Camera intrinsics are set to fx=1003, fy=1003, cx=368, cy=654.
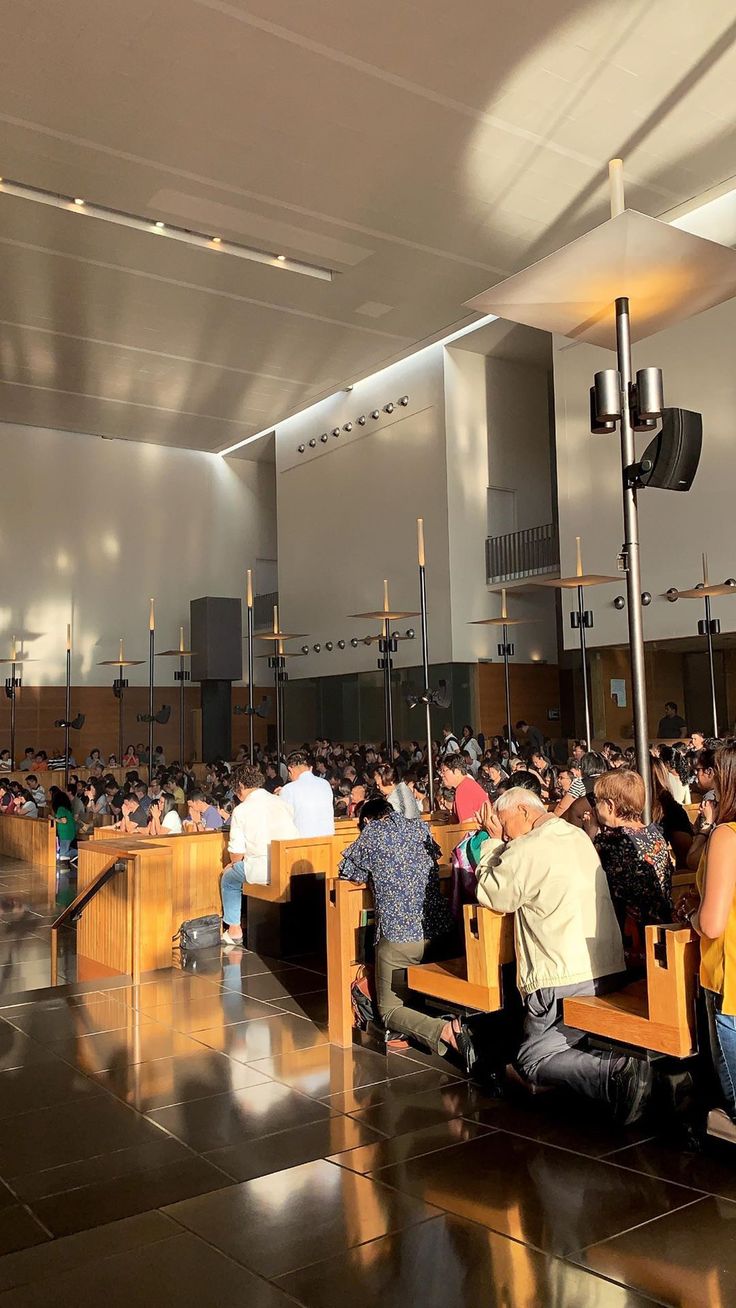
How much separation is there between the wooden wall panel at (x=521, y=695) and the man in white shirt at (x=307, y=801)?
35.0ft

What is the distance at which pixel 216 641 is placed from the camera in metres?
21.8

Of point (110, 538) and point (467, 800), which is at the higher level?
point (110, 538)

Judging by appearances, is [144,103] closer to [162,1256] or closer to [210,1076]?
[210,1076]

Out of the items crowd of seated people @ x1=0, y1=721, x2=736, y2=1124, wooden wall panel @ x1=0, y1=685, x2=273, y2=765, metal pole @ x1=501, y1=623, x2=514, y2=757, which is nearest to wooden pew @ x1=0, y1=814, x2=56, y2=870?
metal pole @ x1=501, y1=623, x2=514, y2=757

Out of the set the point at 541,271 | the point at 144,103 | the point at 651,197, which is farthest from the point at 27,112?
the point at 541,271

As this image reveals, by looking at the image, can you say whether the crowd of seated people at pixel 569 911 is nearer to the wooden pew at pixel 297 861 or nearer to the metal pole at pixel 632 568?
the metal pole at pixel 632 568

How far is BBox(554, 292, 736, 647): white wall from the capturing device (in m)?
13.6

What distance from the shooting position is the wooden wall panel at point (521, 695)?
17.9m

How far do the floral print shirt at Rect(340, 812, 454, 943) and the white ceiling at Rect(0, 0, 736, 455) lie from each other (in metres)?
8.37

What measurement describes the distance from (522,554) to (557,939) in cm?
1429

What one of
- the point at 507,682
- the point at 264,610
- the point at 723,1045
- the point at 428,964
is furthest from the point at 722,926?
the point at 264,610

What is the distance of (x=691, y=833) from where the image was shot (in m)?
4.95

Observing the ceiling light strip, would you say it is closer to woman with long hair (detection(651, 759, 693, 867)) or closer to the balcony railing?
the balcony railing

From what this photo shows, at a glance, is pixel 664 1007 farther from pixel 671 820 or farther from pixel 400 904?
pixel 671 820
